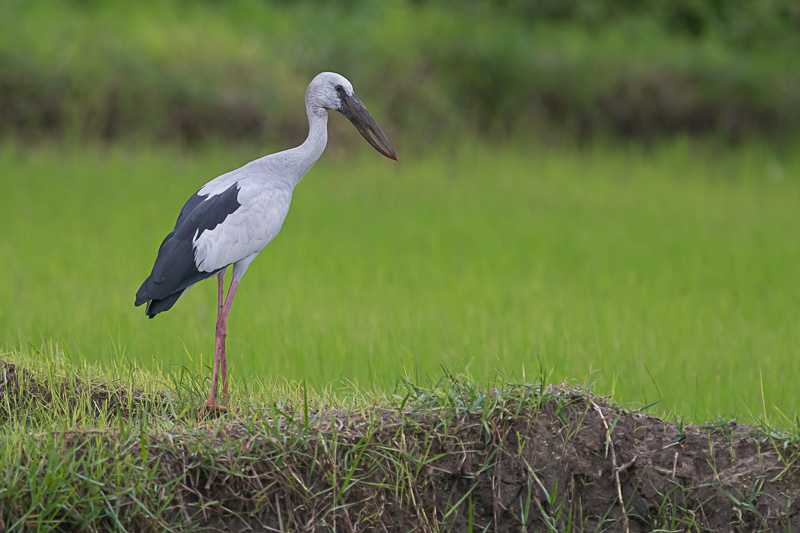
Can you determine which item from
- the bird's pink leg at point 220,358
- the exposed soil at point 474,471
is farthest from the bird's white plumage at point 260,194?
the exposed soil at point 474,471

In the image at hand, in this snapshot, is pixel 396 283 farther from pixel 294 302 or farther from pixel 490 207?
pixel 490 207

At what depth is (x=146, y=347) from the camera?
514 cm

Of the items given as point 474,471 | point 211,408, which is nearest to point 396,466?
point 474,471

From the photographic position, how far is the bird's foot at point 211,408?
3680 millimetres

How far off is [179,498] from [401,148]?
27.4ft

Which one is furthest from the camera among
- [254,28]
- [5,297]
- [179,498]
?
[254,28]

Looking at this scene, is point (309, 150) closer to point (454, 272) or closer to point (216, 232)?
point (216, 232)

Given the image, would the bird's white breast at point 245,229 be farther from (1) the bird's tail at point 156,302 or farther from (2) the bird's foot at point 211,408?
(2) the bird's foot at point 211,408

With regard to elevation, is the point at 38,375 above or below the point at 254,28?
below

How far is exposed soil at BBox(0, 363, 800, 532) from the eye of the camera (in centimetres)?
323

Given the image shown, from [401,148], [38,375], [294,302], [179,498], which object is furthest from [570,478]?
[401,148]

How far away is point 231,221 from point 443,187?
20.1 feet

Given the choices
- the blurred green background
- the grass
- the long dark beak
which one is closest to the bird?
the long dark beak

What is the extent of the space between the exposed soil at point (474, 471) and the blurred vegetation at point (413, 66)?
7420 millimetres
